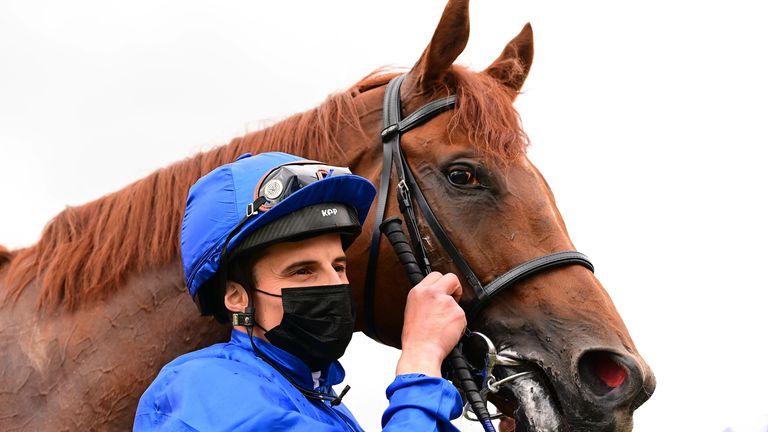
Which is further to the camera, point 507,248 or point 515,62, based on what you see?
point 515,62

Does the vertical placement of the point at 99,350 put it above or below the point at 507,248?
below

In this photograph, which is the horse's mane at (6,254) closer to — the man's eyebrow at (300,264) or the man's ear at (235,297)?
the man's ear at (235,297)

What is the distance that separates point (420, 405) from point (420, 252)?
4.02 feet

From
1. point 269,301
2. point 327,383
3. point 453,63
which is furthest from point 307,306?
point 453,63

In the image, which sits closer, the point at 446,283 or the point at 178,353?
the point at 446,283

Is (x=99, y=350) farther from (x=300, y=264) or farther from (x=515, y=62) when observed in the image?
(x=515, y=62)

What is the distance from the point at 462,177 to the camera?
3.50 m

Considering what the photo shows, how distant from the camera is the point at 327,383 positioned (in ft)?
9.25

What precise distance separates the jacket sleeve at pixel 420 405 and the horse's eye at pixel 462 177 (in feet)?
4.16

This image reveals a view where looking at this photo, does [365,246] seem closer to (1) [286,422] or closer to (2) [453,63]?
(2) [453,63]

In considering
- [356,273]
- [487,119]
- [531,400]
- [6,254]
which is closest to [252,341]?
[356,273]

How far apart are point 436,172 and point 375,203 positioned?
1.08 ft

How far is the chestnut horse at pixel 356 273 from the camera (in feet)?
10.2

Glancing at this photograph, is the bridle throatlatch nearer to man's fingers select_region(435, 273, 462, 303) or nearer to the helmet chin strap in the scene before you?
man's fingers select_region(435, 273, 462, 303)
